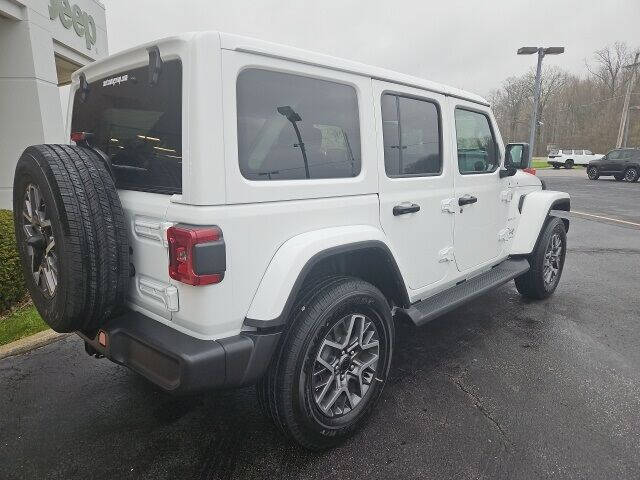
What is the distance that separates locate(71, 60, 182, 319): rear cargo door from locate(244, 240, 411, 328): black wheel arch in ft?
1.73

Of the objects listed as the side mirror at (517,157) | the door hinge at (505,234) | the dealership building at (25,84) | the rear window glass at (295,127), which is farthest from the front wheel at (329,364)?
the dealership building at (25,84)

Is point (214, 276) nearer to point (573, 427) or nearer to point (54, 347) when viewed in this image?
point (573, 427)

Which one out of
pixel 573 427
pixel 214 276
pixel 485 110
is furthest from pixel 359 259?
pixel 485 110

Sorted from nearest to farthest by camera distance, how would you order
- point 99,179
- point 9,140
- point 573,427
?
point 99,179, point 573,427, point 9,140

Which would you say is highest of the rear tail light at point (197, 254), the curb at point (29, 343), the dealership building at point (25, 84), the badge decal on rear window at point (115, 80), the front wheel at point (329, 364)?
the dealership building at point (25, 84)

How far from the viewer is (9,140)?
6.11 metres

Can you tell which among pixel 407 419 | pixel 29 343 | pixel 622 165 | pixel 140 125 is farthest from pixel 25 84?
pixel 622 165

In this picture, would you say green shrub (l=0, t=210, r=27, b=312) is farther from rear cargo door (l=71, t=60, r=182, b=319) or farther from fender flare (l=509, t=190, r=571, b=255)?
fender flare (l=509, t=190, r=571, b=255)

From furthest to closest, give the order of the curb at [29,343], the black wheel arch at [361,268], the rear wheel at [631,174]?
the rear wheel at [631,174] → the curb at [29,343] → the black wheel arch at [361,268]

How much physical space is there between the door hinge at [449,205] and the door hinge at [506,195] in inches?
36.0

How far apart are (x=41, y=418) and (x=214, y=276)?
175 cm

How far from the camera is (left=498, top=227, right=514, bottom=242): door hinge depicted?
3.82 meters

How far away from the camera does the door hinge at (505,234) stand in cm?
382

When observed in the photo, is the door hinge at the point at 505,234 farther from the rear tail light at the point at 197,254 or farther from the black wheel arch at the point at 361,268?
the rear tail light at the point at 197,254
